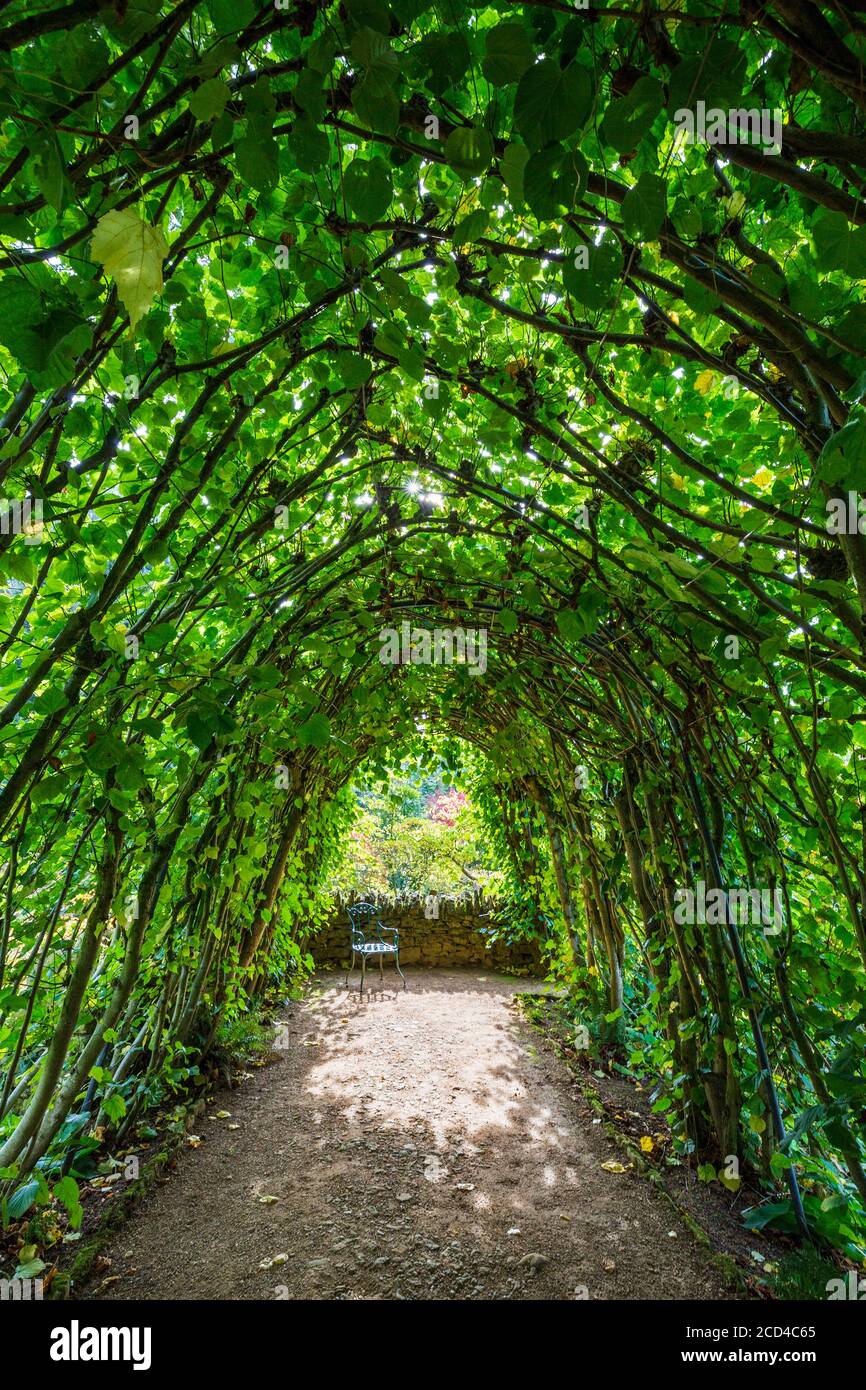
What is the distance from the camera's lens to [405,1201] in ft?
8.16

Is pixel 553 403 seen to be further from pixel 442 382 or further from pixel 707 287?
pixel 707 287

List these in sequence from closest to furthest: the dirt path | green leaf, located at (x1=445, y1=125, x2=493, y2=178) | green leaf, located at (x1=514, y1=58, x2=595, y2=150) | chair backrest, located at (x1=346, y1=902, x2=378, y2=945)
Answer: green leaf, located at (x1=514, y1=58, x2=595, y2=150), green leaf, located at (x1=445, y1=125, x2=493, y2=178), the dirt path, chair backrest, located at (x1=346, y1=902, x2=378, y2=945)

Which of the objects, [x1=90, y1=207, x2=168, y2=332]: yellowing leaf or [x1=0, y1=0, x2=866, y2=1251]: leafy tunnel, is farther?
[x1=0, y1=0, x2=866, y2=1251]: leafy tunnel

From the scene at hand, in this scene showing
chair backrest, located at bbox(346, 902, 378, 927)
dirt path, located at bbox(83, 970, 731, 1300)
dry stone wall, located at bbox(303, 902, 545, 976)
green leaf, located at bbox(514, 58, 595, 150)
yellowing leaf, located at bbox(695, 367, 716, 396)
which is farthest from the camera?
dry stone wall, located at bbox(303, 902, 545, 976)

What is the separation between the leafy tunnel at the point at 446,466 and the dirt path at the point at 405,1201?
0.44 m

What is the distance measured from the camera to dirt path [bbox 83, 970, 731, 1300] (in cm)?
199

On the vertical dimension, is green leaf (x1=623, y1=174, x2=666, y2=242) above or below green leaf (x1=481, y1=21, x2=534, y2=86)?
below

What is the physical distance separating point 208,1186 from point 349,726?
2772 millimetres

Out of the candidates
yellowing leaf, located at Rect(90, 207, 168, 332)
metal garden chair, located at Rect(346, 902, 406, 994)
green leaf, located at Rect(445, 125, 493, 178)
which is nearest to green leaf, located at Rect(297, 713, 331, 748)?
yellowing leaf, located at Rect(90, 207, 168, 332)

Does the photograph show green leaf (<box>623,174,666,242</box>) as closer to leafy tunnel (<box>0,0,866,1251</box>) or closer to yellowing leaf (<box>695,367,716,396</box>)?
leafy tunnel (<box>0,0,866,1251</box>)

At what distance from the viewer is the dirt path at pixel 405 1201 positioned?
1988mm

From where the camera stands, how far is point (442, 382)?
A: 6.78 feet

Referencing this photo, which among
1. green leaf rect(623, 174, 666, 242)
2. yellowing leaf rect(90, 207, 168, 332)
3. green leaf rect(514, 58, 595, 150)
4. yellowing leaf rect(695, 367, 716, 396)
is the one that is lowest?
yellowing leaf rect(90, 207, 168, 332)
